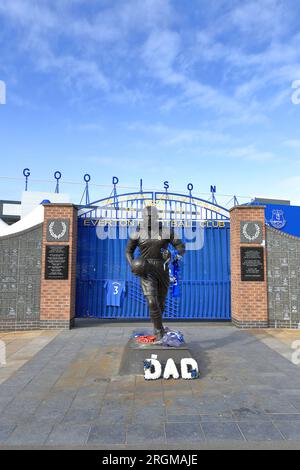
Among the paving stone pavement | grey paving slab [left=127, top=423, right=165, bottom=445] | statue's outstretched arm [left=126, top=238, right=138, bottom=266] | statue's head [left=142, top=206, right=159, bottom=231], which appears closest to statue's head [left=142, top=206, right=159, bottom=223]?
statue's head [left=142, top=206, right=159, bottom=231]

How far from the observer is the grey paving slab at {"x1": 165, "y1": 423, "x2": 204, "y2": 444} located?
327 centimetres

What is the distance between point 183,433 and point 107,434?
75 centimetres

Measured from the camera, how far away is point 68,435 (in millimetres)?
3367

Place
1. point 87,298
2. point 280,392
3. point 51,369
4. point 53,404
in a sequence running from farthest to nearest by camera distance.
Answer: point 87,298 < point 51,369 < point 280,392 < point 53,404

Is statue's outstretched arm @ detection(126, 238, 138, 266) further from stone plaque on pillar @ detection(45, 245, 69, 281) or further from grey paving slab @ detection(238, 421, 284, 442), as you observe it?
stone plaque on pillar @ detection(45, 245, 69, 281)

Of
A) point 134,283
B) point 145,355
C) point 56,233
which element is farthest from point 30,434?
point 134,283

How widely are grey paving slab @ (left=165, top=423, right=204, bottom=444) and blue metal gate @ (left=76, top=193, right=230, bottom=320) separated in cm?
602

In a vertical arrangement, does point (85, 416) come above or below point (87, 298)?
below

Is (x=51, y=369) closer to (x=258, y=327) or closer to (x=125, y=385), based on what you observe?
(x=125, y=385)

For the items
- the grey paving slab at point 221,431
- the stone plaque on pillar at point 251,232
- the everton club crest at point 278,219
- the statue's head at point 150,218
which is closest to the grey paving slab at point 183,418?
the grey paving slab at point 221,431

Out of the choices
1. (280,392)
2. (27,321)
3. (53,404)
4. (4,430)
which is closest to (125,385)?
(53,404)

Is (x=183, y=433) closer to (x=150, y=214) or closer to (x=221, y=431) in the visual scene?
(x=221, y=431)

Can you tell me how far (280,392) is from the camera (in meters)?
4.52

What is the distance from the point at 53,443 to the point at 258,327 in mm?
6745
